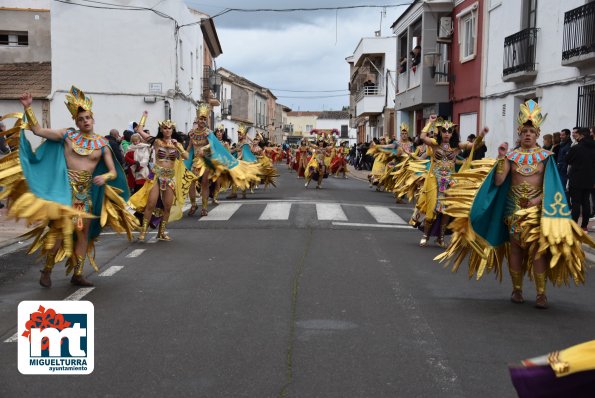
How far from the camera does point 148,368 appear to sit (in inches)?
194

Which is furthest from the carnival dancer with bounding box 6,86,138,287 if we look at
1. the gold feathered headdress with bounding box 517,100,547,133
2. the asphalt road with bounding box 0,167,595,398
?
the gold feathered headdress with bounding box 517,100,547,133

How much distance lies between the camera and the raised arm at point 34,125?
23.3ft

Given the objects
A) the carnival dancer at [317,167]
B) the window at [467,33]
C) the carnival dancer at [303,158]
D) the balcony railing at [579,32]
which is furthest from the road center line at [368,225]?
the carnival dancer at [303,158]

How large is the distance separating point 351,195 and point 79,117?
1390cm

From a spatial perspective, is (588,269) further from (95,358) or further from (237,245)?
(95,358)

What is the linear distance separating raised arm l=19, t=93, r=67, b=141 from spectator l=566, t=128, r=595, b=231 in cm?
905

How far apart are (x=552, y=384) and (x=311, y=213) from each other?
12.4m

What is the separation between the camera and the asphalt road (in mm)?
4695

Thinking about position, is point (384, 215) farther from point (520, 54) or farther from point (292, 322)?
point (292, 322)

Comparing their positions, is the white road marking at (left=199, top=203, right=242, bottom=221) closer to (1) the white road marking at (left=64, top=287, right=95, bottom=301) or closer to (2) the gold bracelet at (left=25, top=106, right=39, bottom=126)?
(1) the white road marking at (left=64, top=287, right=95, bottom=301)

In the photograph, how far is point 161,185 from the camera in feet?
36.9

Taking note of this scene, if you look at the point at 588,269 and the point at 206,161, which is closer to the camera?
the point at 588,269

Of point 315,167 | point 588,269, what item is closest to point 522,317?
point 588,269

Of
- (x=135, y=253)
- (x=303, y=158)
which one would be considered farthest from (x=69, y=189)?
(x=303, y=158)
